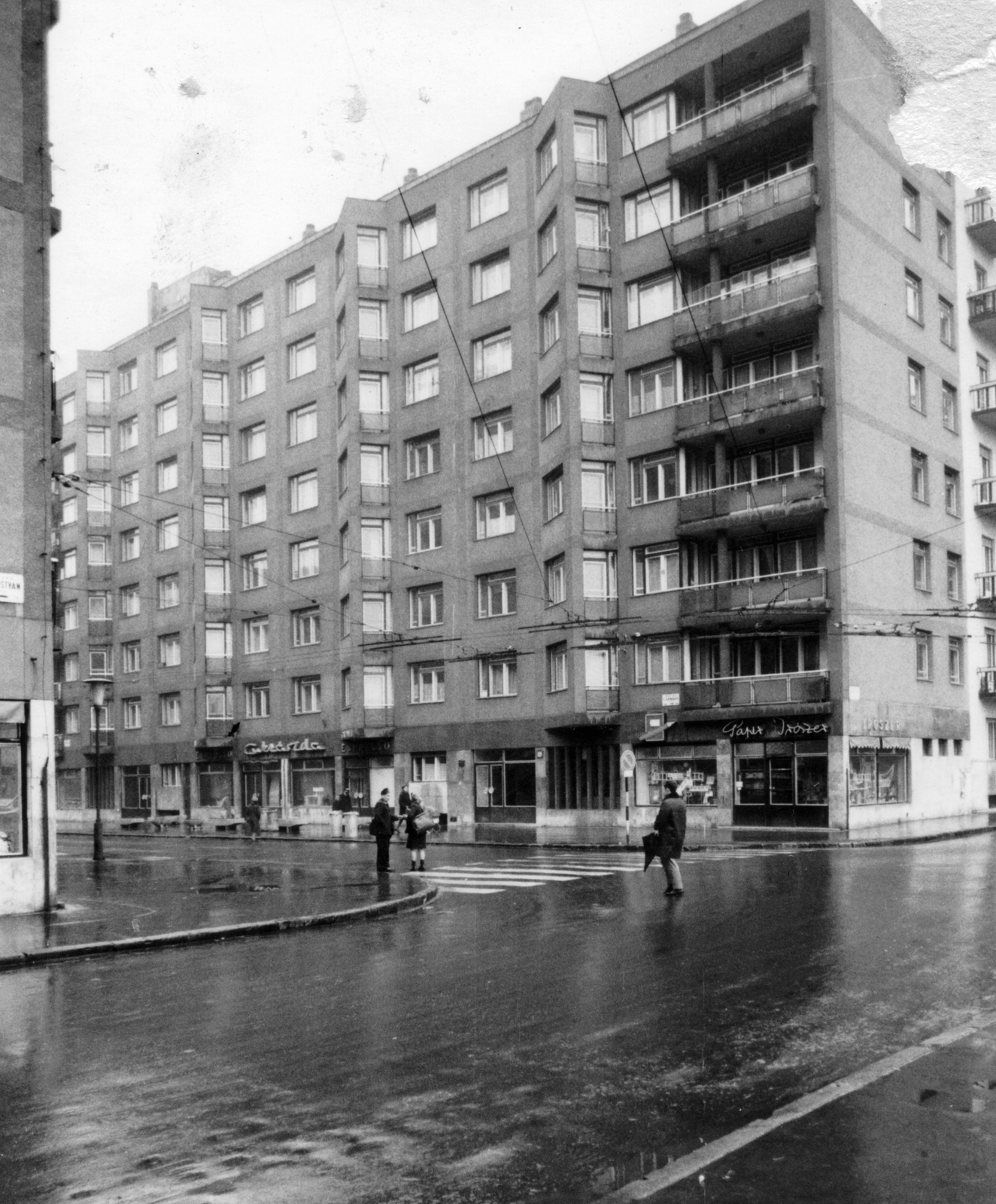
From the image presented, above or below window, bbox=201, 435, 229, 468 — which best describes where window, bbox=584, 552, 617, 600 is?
below

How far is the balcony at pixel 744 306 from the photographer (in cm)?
3766

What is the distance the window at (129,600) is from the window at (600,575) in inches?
1265

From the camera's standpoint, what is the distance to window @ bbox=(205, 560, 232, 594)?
6006 centimetres

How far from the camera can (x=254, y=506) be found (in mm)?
58938

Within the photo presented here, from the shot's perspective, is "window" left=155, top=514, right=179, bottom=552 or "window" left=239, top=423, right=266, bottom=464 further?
"window" left=155, top=514, right=179, bottom=552

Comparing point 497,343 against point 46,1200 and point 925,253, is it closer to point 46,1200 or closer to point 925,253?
point 925,253

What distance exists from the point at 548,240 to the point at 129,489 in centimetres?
3175

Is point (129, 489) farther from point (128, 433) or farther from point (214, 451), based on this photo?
point (214, 451)

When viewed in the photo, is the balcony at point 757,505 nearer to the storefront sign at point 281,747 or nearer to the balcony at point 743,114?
the balcony at point 743,114

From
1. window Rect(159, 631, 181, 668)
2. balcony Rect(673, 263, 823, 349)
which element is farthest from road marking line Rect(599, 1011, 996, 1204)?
window Rect(159, 631, 181, 668)

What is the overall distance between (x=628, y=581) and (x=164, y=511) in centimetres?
3081

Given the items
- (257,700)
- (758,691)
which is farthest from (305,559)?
(758,691)

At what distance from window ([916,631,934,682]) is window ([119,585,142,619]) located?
40329mm

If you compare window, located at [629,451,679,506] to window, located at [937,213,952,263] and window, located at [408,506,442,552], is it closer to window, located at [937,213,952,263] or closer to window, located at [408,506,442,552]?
window, located at [408,506,442,552]
